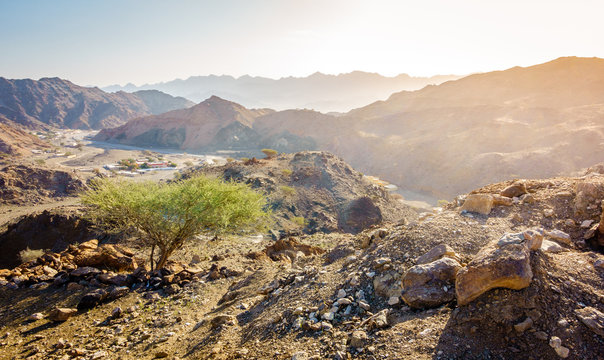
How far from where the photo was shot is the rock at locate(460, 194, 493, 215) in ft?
20.7

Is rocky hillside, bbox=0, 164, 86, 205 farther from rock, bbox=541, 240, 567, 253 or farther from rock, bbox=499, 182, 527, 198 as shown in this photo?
rock, bbox=541, 240, 567, 253

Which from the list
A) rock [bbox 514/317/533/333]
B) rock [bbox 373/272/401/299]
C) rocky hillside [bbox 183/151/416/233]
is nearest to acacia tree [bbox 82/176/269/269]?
rock [bbox 373/272/401/299]

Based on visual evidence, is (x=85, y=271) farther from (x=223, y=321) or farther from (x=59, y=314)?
(x=223, y=321)

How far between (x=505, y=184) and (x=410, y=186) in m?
45.0

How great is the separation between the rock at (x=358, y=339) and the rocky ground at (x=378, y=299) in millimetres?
13

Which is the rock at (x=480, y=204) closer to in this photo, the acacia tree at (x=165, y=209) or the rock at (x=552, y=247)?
the rock at (x=552, y=247)

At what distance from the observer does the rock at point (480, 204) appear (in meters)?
6.32

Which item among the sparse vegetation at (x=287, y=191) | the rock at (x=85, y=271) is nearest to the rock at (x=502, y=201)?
the rock at (x=85, y=271)

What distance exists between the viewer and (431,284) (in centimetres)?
392

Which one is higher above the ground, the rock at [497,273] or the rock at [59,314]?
the rock at [497,273]

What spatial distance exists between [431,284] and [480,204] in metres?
3.48

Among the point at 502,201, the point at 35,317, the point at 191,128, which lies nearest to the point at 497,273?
the point at 502,201

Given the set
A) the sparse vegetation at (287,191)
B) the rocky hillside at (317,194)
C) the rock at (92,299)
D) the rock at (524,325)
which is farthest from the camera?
the sparse vegetation at (287,191)

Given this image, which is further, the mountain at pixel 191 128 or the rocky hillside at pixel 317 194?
the mountain at pixel 191 128
